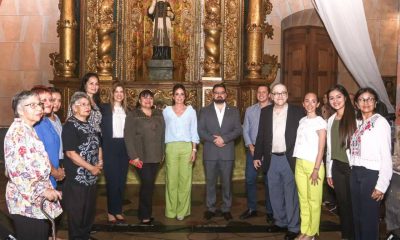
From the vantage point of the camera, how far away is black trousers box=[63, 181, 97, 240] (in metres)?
4.05

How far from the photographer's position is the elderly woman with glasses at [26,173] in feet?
10.5

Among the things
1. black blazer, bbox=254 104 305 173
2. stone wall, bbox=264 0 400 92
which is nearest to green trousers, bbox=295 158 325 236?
black blazer, bbox=254 104 305 173

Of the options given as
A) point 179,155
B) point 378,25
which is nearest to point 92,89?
point 179,155

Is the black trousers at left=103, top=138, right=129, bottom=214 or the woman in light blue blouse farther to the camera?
the woman in light blue blouse

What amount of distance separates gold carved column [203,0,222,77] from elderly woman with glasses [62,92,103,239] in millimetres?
4053

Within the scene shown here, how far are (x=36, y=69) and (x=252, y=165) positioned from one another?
5.15 metres

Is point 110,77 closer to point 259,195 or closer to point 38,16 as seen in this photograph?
point 38,16

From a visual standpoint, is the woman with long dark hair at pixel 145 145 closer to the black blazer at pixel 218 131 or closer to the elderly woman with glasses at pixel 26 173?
the black blazer at pixel 218 131

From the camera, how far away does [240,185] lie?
7418mm

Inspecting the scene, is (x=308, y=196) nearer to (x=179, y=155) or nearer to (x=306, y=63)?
(x=179, y=155)

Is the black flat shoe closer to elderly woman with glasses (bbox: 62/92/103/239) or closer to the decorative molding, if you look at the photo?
elderly woman with glasses (bbox: 62/92/103/239)

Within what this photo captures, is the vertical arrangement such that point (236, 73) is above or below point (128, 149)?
above

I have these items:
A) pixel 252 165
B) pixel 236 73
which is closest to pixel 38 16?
pixel 236 73

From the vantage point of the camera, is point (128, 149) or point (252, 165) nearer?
point (128, 149)
